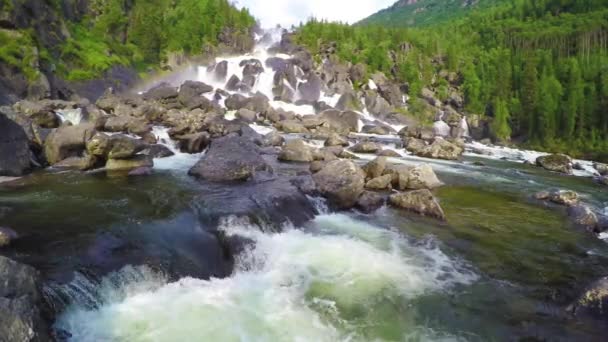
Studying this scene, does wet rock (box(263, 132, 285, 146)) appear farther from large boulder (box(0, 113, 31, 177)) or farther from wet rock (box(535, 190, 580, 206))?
wet rock (box(535, 190, 580, 206))

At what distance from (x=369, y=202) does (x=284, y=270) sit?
319 inches

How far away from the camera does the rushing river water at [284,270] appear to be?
9.66 metres

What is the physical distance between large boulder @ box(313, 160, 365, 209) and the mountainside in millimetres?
32278

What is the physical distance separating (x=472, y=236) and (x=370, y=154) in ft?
71.4

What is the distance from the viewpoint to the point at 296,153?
29094mm

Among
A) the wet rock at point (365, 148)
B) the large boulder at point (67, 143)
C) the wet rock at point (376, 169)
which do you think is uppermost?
the large boulder at point (67, 143)

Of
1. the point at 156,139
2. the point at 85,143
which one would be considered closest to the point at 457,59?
the point at 156,139

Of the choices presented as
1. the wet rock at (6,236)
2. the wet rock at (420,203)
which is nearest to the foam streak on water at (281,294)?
the wet rock at (6,236)

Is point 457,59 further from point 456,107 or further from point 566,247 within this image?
point 566,247

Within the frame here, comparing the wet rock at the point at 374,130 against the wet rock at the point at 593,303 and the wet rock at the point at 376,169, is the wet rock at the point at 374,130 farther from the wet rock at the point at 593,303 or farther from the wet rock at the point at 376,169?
the wet rock at the point at 593,303

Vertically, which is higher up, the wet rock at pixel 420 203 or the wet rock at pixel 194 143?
the wet rock at pixel 194 143

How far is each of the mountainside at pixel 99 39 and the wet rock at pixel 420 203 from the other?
118 ft

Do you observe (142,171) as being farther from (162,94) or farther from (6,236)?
(162,94)

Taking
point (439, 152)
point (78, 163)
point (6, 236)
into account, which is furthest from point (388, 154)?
point (6, 236)
